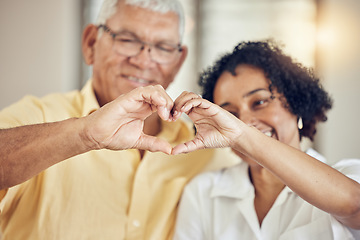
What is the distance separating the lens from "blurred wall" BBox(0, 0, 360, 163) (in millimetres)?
2527

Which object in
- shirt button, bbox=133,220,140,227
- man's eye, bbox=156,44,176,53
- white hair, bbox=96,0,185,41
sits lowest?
shirt button, bbox=133,220,140,227

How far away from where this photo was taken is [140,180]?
4.90 ft

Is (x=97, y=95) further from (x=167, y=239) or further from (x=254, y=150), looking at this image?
(x=254, y=150)

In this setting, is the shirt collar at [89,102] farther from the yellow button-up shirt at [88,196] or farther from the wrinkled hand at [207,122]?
the wrinkled hand at [207,122]

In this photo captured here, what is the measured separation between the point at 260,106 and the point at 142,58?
0.61 meters

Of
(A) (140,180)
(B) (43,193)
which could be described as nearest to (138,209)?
(A) (140,180)

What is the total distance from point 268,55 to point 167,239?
87cm

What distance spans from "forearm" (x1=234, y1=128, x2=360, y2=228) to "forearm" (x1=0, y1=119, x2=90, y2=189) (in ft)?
1.60

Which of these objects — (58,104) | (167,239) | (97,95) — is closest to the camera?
(167,239)

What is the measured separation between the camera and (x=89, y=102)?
1.64 m

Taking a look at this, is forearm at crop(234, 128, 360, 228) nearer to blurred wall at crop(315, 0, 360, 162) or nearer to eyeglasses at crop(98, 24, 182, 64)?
eyeglasses at crop(98, 24, 182, 64)

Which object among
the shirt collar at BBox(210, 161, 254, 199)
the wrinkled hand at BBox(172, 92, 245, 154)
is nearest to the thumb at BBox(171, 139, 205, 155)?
the wrinkled hand at BBox(172, 92, 245, 154)

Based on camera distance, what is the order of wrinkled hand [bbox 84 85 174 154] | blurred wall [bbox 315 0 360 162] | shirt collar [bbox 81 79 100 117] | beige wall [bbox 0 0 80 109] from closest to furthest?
wrinkled hand [bbox 84 85 174 154] < shirt collar [bbox 81 79 100 117] < beige wall [bbox 0 0 80 109] < blurred wall [bbox 315 0 360 162]

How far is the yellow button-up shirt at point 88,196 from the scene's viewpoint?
4.50ft
